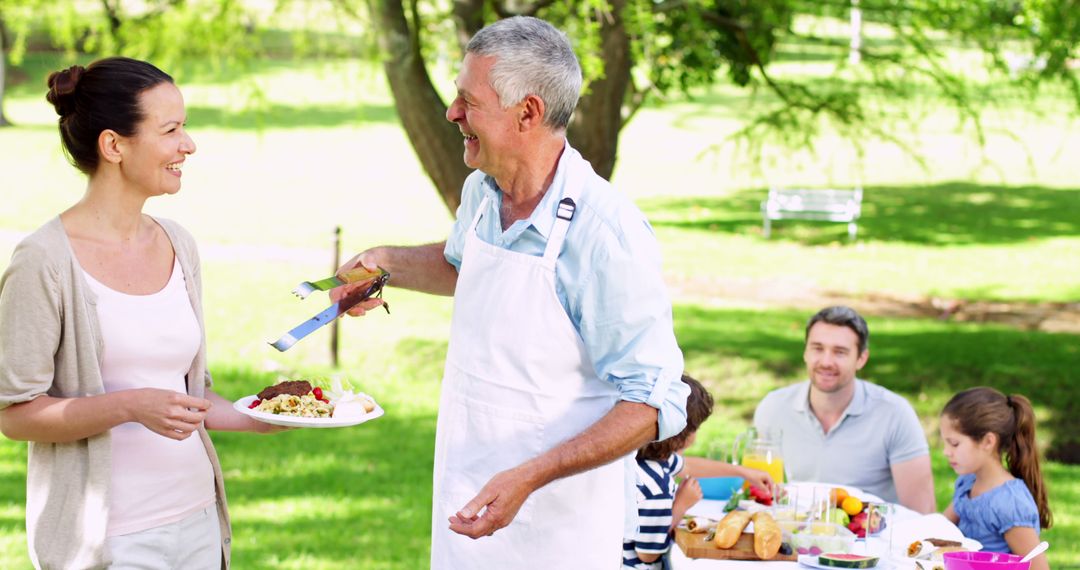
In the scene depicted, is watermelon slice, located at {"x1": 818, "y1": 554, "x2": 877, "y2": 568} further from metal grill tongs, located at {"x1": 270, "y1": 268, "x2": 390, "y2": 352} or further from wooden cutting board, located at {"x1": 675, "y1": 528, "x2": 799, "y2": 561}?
metal grill tongs, located at {"x1": 270, "y1": 268, "x2": 390, "y2": 352}

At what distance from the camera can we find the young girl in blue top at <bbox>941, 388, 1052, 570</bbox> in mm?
4605

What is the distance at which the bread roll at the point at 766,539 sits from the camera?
12.7 feet

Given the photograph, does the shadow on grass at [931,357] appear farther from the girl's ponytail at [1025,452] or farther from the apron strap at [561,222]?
the apron strap at [561,222]

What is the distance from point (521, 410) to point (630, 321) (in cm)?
35

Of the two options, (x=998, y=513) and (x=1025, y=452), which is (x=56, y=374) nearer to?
(x=998, y=513)

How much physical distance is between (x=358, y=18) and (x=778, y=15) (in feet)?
9.49

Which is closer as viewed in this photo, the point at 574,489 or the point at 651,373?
the point at 651,373

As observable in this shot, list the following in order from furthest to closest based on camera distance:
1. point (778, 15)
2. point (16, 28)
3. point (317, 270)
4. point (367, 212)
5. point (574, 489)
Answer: point (367, 212) < point (317, 270) < point (778, 15) < point (16, 28) < point (574, 489)

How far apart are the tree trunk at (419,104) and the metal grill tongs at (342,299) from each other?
5.14 metres

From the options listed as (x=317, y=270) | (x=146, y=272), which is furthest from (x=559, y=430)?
(x=317, y=270)

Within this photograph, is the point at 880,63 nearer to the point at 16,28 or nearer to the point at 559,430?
the point at 16,28

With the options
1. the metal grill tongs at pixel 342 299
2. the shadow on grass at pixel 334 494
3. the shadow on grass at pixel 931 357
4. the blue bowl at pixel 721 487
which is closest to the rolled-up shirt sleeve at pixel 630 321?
the metal grill tongs at pixel 342 299

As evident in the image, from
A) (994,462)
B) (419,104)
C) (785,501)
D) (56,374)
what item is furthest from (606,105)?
(56,374)

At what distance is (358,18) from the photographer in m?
8.49
